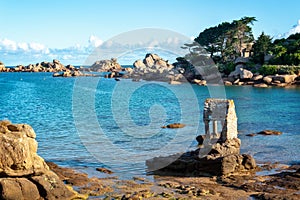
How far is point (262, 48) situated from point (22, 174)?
86199mm

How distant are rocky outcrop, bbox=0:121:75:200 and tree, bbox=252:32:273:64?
84.3 metres

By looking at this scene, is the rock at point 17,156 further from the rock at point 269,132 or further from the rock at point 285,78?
the rock at point 285,78

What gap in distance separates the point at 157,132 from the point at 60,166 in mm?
16107

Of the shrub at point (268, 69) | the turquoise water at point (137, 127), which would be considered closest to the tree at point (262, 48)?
the shrub at point (268, 69)

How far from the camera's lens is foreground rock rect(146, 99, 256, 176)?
27031mm

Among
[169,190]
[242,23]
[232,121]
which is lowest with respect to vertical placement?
[169,190]

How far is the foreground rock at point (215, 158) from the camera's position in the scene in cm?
2703

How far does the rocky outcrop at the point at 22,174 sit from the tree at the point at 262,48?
8434cm

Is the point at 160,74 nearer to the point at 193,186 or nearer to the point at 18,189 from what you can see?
the point at 193,186

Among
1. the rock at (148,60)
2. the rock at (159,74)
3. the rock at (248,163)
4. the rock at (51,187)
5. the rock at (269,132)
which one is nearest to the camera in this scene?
the rock at (51,187)

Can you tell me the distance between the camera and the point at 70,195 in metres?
22.7

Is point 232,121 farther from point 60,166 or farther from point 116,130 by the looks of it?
point 116,130

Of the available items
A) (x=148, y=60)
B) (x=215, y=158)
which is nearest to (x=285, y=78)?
(x=215, y=158)

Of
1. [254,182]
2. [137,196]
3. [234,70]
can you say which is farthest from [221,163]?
[234,70]
